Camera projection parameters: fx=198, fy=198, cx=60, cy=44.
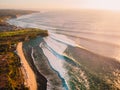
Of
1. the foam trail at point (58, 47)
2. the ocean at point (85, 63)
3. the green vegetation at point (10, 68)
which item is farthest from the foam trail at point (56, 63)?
the green vegetation at point (10, 68)

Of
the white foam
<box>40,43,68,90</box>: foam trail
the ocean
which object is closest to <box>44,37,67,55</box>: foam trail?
the ocean

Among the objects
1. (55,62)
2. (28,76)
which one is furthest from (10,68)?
(55,62)

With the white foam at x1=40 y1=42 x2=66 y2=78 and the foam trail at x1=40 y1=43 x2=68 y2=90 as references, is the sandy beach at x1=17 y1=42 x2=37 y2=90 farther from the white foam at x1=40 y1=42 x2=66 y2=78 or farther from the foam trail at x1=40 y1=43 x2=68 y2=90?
the white foam at x1=40 y1=42 x2=66 y2=78

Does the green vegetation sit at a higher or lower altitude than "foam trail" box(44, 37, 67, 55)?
higher

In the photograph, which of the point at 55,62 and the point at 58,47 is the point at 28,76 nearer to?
the point at 55,62

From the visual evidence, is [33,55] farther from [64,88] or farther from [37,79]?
[64,88]

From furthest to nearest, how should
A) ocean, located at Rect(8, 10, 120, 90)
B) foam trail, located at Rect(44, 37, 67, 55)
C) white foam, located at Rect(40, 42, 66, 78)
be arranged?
foam trail, located at Rect(44, 37, 67, 55), white foam, located at Rect(40, 42, 66, 78), ocean, located at Rect(8, 10, 120, 90)

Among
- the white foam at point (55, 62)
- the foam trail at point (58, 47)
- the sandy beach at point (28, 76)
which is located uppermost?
the sandy beach at point (28, 76)

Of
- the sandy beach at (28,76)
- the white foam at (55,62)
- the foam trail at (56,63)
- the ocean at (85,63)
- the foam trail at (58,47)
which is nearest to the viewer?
the sandy beach at (28,76)

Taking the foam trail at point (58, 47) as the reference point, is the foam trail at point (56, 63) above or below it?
above

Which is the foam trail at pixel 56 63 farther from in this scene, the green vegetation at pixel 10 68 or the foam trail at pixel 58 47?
the green vegetation at pixel 10 68

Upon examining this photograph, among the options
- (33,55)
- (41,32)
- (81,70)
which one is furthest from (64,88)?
(41,32)
